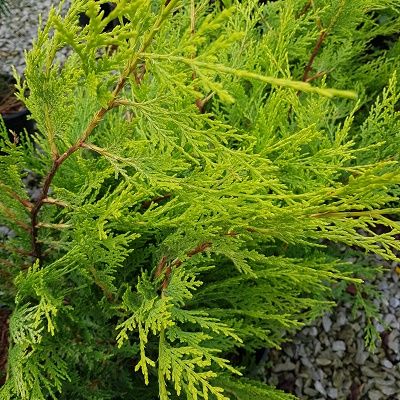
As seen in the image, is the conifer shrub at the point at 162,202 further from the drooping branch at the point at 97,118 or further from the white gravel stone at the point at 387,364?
the white gravel stone at the point at 387,364

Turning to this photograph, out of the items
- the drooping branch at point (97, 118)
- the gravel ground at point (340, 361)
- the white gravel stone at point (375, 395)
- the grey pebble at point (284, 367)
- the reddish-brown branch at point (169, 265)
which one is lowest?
the white gravel stone at point (375, 395)

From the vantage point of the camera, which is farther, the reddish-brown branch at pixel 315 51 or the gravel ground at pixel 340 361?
the gravel ground at pixel 340 361

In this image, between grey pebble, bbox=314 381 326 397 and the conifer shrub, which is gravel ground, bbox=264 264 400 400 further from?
the conifer shrub

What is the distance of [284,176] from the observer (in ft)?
6.27

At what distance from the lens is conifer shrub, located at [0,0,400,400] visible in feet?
4.16

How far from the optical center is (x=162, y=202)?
2158mm

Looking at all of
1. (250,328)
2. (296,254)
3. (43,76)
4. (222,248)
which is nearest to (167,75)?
(43,76)

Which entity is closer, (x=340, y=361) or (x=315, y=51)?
(x=315, y=51)

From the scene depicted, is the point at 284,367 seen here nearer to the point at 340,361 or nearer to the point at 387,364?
the point at 340,361

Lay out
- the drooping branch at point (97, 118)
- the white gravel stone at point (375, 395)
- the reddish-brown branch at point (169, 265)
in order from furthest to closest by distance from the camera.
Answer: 1. the white gravel stone at point (375, 395)
2. the reddish-brown branch at point (169, 265)
3. the drooping branch at point (97, 118)

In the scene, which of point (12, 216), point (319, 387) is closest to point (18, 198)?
point (12, 216)

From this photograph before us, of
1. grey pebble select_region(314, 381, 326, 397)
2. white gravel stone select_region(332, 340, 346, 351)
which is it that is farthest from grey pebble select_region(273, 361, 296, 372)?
white gravel stone select_region(332, 340, 346, 351)

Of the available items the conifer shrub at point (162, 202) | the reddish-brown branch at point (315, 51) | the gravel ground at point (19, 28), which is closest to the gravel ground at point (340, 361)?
the conifer shrub at point (162, 202)

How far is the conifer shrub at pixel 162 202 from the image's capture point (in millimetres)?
1268
